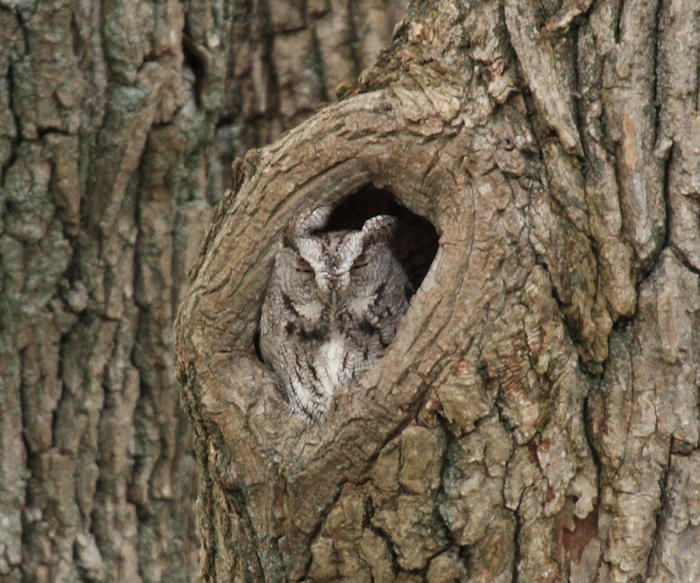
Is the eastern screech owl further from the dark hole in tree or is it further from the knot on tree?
the knot on tree

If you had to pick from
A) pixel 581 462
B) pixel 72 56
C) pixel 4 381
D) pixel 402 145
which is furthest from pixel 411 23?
pixel 4 381

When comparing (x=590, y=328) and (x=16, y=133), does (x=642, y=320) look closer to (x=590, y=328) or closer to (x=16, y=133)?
(x=590, y=328)

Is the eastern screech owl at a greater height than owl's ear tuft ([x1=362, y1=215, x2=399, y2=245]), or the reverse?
owl's ear tuft ([x1=362, y1=215, x2=399, y2=245])

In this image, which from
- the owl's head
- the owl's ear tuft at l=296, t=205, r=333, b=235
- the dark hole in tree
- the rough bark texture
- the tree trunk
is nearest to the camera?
the tree trunk

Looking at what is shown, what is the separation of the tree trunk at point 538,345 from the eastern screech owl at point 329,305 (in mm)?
481

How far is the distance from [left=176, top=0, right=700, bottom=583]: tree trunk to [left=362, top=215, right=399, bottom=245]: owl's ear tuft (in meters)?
0.57

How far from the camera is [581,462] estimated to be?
2189 millimetres

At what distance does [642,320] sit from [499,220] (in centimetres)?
42

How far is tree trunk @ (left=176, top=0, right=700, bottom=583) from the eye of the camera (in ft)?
7.02

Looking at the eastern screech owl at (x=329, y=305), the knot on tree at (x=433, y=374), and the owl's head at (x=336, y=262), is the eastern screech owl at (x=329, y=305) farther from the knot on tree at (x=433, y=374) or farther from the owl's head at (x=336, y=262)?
the knot on tree at (x=433, y=374)

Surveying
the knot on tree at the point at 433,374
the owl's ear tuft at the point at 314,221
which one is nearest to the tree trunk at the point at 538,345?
the knot on tree at the point at 433,374

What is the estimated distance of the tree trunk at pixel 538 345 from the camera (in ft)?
7.02

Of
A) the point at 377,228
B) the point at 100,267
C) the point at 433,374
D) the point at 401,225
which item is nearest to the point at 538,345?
the point at 433,374

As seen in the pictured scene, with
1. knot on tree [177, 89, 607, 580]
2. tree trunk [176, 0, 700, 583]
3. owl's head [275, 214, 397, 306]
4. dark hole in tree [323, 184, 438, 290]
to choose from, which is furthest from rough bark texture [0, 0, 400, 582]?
tree trunk [176, 0, 700, 583]
